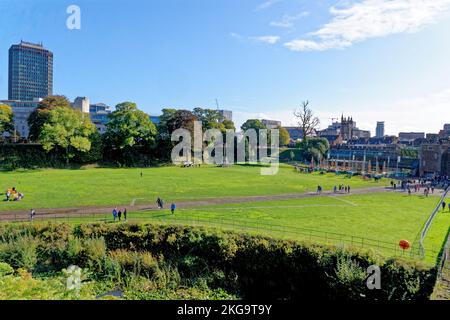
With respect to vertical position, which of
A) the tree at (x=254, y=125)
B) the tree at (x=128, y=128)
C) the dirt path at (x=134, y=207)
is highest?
the tree at (x=254, y=125)

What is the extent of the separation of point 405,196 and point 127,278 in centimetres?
3470

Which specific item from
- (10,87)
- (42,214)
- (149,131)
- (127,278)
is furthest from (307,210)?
(10,87)

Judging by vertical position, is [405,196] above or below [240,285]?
above

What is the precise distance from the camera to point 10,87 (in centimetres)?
13688

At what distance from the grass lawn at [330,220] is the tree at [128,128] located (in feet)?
136

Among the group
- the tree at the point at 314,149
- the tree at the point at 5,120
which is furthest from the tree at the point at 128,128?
the tree at the point at 314,149

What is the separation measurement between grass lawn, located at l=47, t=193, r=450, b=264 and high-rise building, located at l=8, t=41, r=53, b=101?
137 meters

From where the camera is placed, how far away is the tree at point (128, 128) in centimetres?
6531

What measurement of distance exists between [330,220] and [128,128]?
165ft

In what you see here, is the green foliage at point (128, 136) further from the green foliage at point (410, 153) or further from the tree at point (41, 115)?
the green foliage at point (410, 153)

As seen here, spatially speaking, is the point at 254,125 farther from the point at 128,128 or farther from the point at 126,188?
the point at 126,188

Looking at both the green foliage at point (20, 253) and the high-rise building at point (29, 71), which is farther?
the high-rise building at point (29, 71)

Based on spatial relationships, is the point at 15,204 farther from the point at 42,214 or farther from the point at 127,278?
the point at 127,278

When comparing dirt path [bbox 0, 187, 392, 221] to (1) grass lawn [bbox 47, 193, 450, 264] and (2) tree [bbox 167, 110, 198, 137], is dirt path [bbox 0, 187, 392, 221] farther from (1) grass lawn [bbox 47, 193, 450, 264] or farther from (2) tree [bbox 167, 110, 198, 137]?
(2) tree [bbox 167, 110, 198, 137]
